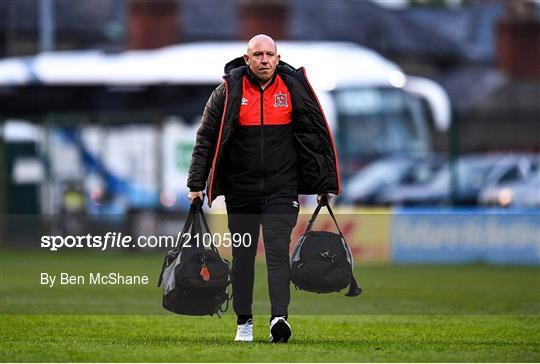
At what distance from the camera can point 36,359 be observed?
1110cm

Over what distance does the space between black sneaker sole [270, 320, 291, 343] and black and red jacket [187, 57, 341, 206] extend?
98 cm

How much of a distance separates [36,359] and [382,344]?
9.02ft

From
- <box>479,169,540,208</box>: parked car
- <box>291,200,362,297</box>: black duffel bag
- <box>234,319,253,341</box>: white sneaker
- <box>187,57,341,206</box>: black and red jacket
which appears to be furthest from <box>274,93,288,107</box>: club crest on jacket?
<box>479,169,540,208</box>: parked car

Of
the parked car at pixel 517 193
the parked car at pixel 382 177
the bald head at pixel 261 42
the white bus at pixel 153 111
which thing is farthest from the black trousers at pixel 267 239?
the parked car at pixel 517 193

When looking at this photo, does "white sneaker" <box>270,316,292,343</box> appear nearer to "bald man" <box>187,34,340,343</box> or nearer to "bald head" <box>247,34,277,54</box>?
"bald man" <box>187,34,340,343</box>

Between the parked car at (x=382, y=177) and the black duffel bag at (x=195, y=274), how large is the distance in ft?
76.1

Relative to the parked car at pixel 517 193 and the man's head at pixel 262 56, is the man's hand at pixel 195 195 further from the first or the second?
the parked car at pixel 517 193

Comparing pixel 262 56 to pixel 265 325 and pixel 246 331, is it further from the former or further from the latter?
pixel 265 325

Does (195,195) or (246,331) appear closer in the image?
(195,195)

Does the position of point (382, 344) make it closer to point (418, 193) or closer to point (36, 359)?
point (36, 359)

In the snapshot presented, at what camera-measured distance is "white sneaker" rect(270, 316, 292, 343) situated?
1199 cm

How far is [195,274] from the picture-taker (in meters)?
12.2

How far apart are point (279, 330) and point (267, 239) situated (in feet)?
2.18

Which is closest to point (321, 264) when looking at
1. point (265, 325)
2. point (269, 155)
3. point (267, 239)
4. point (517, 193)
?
point (267, 239)
